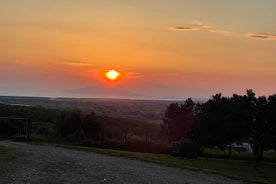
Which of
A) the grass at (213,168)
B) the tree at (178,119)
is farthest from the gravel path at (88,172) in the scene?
the tree at (178,119)

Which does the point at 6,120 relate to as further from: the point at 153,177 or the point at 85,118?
the point at 153,177

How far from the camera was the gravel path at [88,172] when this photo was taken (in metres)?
15.0

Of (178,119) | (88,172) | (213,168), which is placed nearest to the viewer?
(88,172)

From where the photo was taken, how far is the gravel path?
15008mm

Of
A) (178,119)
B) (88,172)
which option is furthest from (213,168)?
(178,119)

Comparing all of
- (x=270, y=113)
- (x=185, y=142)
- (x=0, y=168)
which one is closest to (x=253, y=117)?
(x=270, y=113)

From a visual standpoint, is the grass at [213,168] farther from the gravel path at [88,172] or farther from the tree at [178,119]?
the tree at [178,119]

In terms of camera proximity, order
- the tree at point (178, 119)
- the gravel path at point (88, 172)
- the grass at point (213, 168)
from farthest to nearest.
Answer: the tree at point (178, 119), the grass at point (213, 168), the gravel path at point (88, 172)

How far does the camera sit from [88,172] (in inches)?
659

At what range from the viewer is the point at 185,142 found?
3150 centimetres

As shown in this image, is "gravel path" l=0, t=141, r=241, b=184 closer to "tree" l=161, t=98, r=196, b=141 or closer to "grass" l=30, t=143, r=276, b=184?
"grass" l=30, t=143, r=276, b=184

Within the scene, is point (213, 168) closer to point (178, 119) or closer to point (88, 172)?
point (88, 172)

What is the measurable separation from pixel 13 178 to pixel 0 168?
2.06m

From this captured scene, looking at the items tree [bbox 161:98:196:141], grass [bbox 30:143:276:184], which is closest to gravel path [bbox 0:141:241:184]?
grass [bbox 30:143:276:184]
